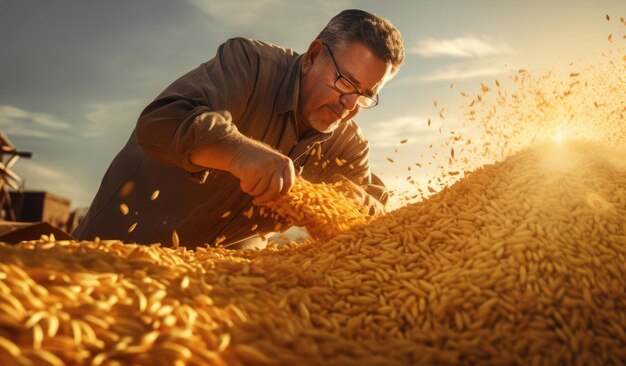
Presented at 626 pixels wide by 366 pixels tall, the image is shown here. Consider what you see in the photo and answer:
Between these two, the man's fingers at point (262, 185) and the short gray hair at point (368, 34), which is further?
the short gray hair at point (368, 34)

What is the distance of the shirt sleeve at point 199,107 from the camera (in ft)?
7.57

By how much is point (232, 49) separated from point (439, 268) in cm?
199

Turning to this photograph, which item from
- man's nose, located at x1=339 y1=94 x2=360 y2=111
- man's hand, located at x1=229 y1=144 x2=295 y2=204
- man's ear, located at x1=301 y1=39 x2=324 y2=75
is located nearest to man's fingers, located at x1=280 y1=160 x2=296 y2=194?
man's hand, located at x1=229 y1=144 x2=295 y2=204

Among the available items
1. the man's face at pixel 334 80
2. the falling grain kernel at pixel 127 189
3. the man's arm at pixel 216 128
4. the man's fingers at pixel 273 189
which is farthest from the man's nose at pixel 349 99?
the falling grain kernel at pixel 127 189

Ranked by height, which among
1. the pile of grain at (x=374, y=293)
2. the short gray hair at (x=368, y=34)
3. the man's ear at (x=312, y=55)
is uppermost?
the short gray hair at (x=368, y=34)

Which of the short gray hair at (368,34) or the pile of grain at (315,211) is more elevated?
the short gray hair at (368,34)

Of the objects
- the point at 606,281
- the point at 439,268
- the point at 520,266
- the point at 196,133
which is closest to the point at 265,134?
the point at 196,133

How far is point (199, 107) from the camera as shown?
8.13 ft

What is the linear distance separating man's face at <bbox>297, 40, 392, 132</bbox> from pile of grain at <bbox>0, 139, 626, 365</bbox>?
1079 millimetres

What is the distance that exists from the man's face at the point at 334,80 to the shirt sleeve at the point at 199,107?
1.29 ft

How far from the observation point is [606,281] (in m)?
1.78

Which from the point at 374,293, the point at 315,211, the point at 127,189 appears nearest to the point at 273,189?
the point at 315,211

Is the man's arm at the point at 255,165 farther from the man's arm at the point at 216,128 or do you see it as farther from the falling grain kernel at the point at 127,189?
the falling grain kernel at the point at 127,189

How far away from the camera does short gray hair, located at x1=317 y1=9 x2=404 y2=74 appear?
3.12m
